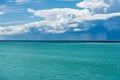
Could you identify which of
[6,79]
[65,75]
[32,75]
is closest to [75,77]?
[65,75]

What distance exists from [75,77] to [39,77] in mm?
2031

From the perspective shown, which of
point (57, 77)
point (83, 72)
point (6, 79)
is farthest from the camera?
point (83, 72)

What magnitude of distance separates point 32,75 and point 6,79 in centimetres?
238

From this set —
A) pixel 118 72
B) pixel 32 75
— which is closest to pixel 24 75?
pixel 32 75

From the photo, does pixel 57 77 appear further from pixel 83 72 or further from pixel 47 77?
pixel 83 72

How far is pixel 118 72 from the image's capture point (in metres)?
23.1

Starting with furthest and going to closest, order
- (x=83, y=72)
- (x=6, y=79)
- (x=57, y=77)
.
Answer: (x=83, y=72) → (x=57, y=77) → (x=6, y=79)

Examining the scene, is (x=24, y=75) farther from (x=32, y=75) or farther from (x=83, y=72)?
(x=83, y=72)

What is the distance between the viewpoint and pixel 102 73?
22.6m

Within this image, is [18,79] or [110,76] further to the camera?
[110,76]

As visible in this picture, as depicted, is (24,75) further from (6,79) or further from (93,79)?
(93,79)

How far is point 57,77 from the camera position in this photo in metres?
20.3

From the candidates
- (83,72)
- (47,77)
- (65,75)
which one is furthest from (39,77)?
(83,72)

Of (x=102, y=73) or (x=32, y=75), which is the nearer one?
(x=32, y=75)
